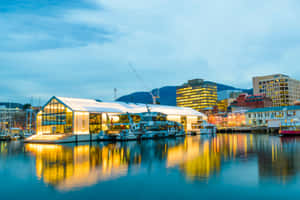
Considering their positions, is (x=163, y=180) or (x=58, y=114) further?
(x=58, y=114)

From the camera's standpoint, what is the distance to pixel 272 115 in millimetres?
126500

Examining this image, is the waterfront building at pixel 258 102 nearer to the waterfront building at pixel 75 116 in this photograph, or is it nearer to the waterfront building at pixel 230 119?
the waterfront building at pixel 230 119

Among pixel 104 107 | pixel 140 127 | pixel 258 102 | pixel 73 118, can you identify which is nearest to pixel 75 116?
pixel 73 118

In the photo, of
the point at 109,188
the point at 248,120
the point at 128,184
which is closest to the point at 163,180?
the point at 128,184

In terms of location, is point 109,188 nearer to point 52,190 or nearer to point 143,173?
point 52,190

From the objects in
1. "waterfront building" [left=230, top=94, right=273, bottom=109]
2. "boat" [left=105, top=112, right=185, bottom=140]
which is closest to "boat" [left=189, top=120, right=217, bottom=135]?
"boat" [left=105, top=112, right=185, bottom=140]

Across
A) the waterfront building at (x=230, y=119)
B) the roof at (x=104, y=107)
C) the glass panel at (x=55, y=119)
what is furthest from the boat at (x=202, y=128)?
the glass panel at (x=55, y=119)

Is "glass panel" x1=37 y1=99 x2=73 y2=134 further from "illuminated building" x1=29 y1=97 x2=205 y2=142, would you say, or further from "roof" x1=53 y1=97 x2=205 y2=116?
"roof" x1=53 y1=97 x2=205 y2=116

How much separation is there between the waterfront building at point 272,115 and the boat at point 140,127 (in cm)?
5153

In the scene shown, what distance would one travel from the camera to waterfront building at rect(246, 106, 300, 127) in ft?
375

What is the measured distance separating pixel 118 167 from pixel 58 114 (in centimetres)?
4472

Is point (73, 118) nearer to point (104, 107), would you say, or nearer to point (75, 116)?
point (75, 116)

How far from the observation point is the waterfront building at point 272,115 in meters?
114

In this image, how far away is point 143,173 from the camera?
2189 cm
